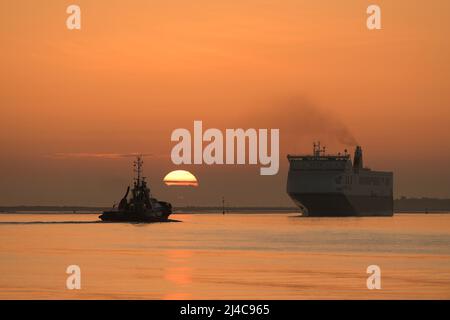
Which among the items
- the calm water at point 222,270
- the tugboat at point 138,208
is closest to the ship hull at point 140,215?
the tugboat at point 138,208

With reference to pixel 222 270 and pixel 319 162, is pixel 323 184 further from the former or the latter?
pixel 222 270

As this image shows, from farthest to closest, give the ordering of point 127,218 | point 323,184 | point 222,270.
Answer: point 323,184 < point 127,218 < point 222,270

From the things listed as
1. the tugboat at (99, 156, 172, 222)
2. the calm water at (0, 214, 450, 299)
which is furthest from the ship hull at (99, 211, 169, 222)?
the calm water at (0, 214, 450, 299)

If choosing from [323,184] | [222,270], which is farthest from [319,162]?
[222,270]

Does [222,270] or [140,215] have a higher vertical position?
[222,270]

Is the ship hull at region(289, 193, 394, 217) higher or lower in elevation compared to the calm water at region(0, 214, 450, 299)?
lower

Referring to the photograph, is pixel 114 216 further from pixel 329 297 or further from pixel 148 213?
pixel 329 297

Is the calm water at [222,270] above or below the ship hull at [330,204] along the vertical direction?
above

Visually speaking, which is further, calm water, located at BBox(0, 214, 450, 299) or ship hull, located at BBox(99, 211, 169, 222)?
ship hull, located at BBox(99, 211, 169, 222)

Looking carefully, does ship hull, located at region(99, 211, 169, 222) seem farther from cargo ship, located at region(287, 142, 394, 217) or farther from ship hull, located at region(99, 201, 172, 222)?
cargo ship, located at region(287, 142, 394, 217)

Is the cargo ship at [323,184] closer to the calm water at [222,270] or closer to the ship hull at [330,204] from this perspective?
the ship hull at [330,204]

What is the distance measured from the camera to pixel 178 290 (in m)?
43.6

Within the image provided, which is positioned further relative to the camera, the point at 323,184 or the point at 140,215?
the point at 323,184
